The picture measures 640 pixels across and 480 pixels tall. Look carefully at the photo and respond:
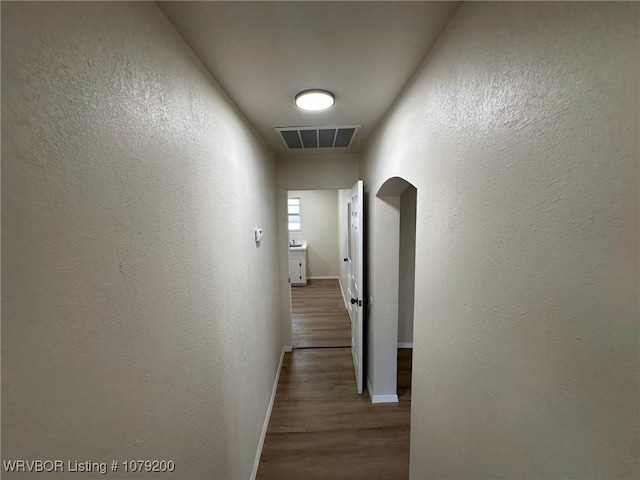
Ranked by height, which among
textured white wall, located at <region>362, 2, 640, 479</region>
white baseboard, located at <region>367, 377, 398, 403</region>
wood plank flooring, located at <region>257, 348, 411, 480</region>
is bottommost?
wood plank flooring, located at <region>257, 348, 411, 480</region>

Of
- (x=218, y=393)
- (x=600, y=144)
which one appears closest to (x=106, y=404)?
(x=218, y=393)

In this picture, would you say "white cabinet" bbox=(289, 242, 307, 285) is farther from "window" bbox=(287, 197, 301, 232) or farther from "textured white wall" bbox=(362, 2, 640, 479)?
"textured white wall" bbox=(362, 2, 640, 479)

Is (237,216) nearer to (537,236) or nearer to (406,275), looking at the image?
(537,236)

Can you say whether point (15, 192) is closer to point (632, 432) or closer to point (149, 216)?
point (149, 216)

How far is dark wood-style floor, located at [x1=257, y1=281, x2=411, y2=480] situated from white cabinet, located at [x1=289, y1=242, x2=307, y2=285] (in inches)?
113

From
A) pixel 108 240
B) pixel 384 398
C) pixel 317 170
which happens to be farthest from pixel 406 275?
pixel 108 240

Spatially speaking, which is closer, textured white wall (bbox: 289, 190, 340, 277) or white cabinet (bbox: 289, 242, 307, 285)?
white cabinet (bbox: 289, 242, 307, 285)

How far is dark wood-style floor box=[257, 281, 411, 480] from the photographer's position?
1.80m

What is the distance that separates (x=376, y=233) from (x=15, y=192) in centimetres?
201

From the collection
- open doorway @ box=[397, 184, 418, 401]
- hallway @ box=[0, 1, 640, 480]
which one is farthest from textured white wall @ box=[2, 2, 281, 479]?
open doorway @ box=[397, 184, 418, 401]

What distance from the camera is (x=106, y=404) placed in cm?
58

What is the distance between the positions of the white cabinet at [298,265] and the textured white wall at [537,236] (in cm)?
492

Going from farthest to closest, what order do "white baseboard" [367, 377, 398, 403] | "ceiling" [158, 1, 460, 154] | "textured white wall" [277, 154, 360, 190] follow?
"textured white wall" [277, 154, 360, 190], "white baseboard" [367, 377, 398, 403], "ceiling" [158, 1, 460, 154]

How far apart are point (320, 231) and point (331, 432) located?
4627 mm
